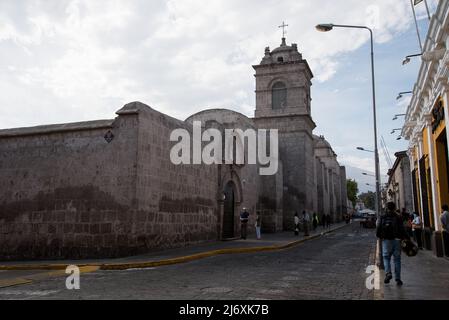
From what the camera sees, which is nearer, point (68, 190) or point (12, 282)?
point (12, 282)

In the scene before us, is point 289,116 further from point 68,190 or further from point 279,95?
point 68,190

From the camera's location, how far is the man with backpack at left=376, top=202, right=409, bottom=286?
7.06 meters

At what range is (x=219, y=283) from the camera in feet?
23.6

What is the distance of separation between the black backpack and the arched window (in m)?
25.0

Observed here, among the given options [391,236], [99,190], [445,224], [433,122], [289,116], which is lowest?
[391,236]

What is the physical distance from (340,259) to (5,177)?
11533 millimetres

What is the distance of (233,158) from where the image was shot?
62.5ft

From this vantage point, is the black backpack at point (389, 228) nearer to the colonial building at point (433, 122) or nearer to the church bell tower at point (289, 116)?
the colonial building at point (433, 122)

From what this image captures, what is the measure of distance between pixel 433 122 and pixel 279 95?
21.0 meters

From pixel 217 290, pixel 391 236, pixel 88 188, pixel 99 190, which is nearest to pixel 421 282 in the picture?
pixel 391 236

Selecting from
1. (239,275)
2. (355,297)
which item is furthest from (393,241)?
(239,275)

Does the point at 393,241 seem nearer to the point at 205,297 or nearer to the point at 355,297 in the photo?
the point at 355,297

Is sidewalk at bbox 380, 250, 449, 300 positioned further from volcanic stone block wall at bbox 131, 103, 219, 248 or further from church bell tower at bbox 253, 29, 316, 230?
church bell tower at bbox 253, 29, 316, 230

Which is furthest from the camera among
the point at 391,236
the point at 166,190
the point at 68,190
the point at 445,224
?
the point at 166,190
